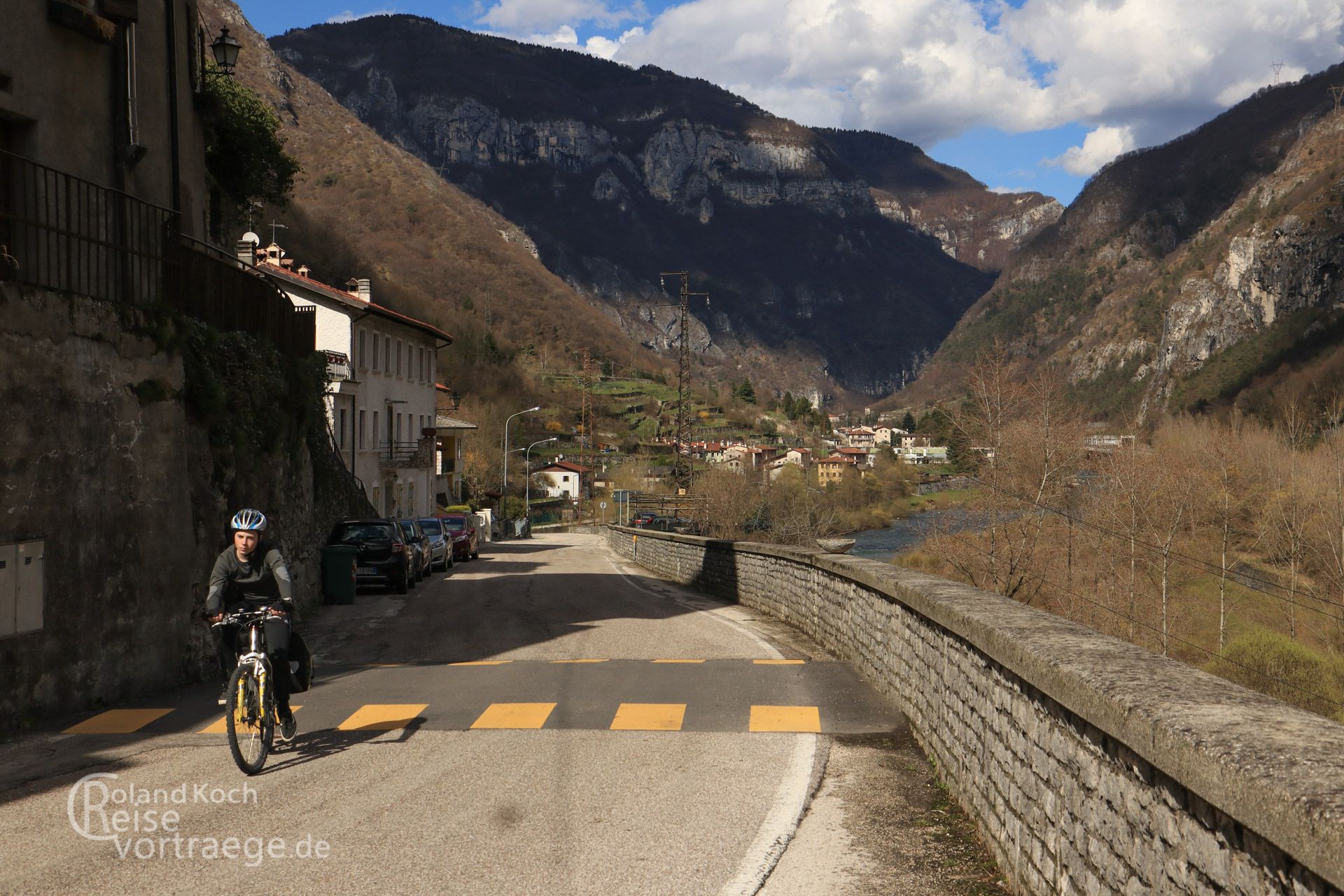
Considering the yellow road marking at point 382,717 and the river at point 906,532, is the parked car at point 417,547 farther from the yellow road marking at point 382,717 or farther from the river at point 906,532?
the yellow road marking at point 382,717

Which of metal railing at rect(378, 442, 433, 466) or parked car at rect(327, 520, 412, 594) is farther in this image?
metal railing at rect(378, 442, 433, 466)

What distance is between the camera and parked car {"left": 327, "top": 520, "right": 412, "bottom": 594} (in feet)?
78.3

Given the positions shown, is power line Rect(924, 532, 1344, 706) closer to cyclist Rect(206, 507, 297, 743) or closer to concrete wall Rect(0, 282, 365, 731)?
concrete wall Rect(0, 282, 365, 731)

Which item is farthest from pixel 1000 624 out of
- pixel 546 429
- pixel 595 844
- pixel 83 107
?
pixel 546 429

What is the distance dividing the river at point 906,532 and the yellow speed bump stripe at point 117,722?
8.22 metres

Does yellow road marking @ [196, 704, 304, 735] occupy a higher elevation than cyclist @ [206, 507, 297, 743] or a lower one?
lower

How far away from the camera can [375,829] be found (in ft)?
19.8

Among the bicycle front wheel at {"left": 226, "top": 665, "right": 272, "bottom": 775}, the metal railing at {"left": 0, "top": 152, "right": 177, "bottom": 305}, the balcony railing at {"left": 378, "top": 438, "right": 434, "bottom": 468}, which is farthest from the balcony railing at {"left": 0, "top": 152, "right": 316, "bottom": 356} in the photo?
the balcony railing at {"left": 378, "top": 438, "right": 434, "bottom": 468}

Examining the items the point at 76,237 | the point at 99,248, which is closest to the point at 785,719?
the point at 76,237

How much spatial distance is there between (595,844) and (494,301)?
174 m

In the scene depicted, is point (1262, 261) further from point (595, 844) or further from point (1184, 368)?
point (595, 844)

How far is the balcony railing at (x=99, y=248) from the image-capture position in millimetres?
10230

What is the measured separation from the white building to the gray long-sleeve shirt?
26.8m

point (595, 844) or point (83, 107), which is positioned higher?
point (83, 107)
